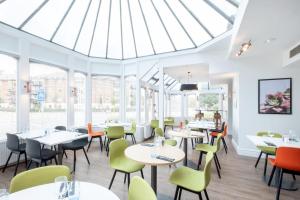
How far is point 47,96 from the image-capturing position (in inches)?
219

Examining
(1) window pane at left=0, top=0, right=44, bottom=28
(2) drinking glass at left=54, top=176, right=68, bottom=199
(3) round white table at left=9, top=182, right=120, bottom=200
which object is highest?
(1) window pane at left=0, top=0, right=44, bottom=28

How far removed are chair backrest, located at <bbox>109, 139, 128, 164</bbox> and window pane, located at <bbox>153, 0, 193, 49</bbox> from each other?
3.87m

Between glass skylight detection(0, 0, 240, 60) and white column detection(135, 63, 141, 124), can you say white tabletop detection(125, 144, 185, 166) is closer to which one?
glass skylight detection(0, 0, 240, 60)

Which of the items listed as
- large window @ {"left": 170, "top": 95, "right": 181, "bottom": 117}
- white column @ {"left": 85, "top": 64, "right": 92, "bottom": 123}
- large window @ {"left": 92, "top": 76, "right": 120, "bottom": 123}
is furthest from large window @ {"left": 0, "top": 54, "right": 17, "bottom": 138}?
large window @ {"left": 170, "top": 95, "right": 181, "bottom": 117}

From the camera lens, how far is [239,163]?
181 inches

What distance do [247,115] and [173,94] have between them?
25.3ft

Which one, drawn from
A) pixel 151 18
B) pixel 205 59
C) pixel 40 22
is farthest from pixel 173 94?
pixel 40 22

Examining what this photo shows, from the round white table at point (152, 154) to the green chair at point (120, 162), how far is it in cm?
31

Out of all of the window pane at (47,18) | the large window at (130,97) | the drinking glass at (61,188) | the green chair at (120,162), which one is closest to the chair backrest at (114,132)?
the green chair at (120,162)

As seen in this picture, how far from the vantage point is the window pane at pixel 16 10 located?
3949mm

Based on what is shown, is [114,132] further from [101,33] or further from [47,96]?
[101,33]

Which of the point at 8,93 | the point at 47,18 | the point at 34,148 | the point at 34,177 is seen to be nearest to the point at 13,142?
the point at 34,148

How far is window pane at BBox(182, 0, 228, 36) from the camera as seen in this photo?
168 inches

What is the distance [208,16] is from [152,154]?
153 inches
